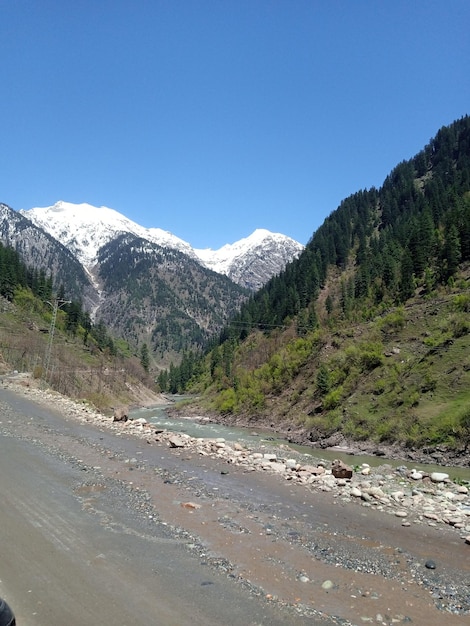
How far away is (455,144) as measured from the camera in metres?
195

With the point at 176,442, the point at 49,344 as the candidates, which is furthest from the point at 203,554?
the point at 49,344

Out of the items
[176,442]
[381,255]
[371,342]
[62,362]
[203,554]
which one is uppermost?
[381,255]

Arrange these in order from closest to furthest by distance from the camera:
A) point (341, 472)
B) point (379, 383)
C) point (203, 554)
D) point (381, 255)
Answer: point (203, 554) < point (341, 472) < point (379, 383) < point (381, 255)

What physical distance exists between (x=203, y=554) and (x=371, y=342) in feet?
176

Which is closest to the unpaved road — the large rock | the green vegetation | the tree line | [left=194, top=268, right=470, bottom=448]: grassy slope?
the large rock

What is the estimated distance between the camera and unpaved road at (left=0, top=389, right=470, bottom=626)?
22.6 ft

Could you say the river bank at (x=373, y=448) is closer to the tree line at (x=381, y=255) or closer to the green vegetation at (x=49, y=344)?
the green vegetation at (x=49, y=344)

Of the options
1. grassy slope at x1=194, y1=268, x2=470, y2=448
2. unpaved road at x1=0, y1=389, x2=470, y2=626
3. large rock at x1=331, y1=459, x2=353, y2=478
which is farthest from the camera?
grassy slope at x1=194, y1=268, x2=470, y2=448

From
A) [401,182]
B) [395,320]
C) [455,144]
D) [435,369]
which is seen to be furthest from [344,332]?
[455,144]

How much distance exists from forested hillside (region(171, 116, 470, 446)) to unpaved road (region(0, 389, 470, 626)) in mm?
27511

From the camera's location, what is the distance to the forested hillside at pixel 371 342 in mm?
42875

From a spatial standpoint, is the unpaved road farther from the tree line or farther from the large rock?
the tree line

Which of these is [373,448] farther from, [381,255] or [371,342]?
[381,255]

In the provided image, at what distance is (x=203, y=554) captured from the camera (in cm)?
905
